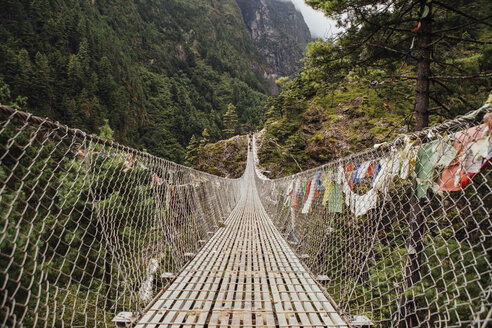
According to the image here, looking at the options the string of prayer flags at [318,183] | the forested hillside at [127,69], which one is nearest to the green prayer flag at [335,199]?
the string of prayer flags at [318,183]

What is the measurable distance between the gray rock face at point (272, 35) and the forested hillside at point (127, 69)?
27554 mm

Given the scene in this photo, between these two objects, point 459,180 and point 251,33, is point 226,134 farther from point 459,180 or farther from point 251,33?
point 251,33

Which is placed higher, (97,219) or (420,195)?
(420,195)

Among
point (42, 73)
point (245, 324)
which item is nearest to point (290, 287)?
point (245, 324)

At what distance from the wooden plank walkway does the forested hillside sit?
17.7 metres

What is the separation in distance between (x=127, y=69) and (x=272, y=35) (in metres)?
83.7

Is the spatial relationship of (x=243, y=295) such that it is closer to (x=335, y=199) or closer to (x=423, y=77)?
(x=335, y=199)

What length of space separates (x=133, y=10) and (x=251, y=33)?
58032mm

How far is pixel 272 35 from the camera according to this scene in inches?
4151

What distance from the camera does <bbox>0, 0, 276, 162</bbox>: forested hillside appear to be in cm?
2586

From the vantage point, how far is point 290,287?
77.6 inches

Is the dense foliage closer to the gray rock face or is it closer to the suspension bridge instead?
the suspension bridge

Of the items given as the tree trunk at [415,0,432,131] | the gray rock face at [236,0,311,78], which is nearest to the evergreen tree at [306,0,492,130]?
the tree trunk at [415,0,432,131]

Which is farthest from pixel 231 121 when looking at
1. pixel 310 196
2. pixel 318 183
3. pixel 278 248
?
pixel 318 183
